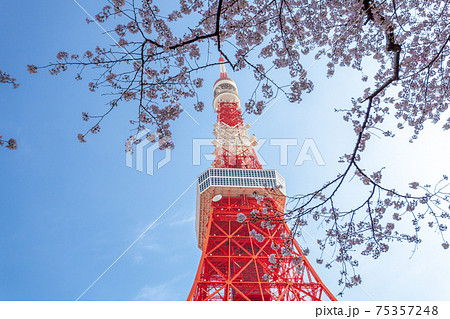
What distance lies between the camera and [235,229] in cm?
2175

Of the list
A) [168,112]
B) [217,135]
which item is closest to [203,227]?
[217,135]

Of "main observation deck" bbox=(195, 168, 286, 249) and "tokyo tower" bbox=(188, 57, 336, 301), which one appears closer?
"tokyo tower" bbox=(188, 57, 336, 301)

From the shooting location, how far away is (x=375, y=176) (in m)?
4.32

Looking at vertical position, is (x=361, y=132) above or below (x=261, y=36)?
below

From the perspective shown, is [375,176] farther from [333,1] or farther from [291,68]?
[333,1]

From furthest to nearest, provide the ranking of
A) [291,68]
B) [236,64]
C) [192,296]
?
[192,296], [291,68], [236,64]

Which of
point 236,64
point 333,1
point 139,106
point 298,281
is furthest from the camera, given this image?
point 298,281

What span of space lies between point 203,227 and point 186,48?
797 inches

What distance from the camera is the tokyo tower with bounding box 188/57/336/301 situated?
15375mm

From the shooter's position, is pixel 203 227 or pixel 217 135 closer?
pixel 203 227

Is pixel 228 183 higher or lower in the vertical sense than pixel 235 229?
higher

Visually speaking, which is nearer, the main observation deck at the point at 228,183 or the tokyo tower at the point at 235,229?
the tokyo tower at the point at 235,229

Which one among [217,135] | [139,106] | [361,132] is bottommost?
[361,132]

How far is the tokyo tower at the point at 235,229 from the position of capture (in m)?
15.4
